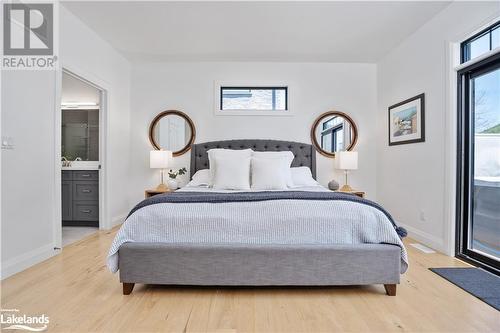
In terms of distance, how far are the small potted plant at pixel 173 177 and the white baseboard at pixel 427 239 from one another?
10.9ft

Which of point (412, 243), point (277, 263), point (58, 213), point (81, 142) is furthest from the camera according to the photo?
point (81, 142)

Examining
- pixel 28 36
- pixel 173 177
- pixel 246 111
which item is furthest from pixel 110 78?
pixel 246 111

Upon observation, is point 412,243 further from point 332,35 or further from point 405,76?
point 332,35

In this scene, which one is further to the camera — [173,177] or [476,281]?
[173,177]

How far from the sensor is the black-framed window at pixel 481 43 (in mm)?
2551

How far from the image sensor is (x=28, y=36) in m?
2.72

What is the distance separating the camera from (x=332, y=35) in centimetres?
364

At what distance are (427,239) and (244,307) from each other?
101 inches

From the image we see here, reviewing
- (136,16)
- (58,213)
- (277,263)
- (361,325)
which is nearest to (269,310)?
(277,263)

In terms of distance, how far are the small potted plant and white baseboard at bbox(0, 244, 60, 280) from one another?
5.30 feet

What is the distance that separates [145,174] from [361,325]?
389cm

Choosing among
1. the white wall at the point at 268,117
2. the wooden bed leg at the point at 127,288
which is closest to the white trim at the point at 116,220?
the white wall at the point at 268,117

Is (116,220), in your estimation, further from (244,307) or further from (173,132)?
(244,307)

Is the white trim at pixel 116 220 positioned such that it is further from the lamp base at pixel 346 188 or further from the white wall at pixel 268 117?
the lamp base at pixel 346 188
